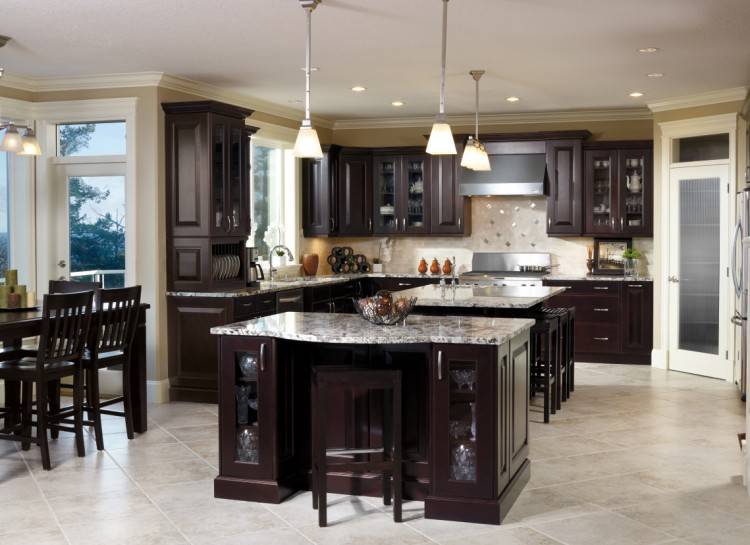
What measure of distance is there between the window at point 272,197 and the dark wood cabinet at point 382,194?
23cm

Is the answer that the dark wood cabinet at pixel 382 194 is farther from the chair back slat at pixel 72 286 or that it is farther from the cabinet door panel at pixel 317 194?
the chair back slat at pixel 72 286

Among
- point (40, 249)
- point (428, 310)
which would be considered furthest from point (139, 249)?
point (428, 310)

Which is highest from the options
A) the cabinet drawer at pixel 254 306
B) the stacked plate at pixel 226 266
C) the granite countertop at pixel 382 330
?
the stacked plate at pixel 226 266

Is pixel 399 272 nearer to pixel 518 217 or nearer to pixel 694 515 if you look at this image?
pixel 518 217

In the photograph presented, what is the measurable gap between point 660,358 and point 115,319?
5.51 metres

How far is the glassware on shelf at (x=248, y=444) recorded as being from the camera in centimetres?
439

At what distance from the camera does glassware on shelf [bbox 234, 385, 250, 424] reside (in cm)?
441

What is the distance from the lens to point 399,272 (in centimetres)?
1012

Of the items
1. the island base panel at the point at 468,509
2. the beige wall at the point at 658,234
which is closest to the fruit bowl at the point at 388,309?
the island base panel at the point at 468,509

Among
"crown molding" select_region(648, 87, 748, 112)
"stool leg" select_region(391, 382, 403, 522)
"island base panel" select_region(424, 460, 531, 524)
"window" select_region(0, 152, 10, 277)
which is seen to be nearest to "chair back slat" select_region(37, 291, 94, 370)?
"window" select_region(0, 152, 10, 277)

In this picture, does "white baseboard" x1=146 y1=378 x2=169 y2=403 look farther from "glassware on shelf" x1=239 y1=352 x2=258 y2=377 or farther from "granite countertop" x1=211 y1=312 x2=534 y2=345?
"glassware on shelf" x1=239 y1=352 x2=258 y2=377

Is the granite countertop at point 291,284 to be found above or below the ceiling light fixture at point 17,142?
below

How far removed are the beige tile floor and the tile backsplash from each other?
346cm

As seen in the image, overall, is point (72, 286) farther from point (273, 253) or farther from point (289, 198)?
point (289, 198)
